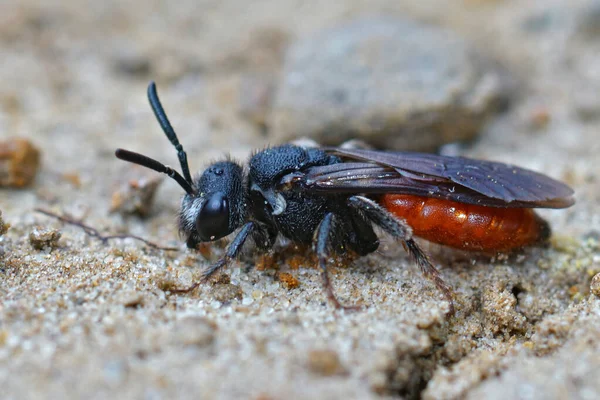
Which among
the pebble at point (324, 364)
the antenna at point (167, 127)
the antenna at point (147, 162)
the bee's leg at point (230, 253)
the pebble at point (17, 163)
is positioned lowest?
the pebble at point (324, 364)

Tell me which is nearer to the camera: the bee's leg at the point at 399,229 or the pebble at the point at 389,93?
the bee's leg at the point at 399,229

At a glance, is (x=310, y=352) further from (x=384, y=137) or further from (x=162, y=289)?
(x=384, y=137)

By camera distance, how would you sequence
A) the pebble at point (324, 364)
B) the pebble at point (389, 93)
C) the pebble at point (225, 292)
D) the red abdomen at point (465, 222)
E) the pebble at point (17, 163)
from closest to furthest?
the pebble at point (324, 364)
the pebble at point (225, 292)
the red abdomen at point (465, 222)
the pebble at point (17, 163)
the pebble at point (389, 93)

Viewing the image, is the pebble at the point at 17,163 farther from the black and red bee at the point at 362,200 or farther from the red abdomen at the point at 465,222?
the red abdomen at the point at 465,222

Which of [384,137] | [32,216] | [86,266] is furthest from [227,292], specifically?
[384,137]

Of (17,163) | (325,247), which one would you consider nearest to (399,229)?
(325,247)

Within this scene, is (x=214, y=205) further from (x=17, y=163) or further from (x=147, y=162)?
(x=17, y=163)

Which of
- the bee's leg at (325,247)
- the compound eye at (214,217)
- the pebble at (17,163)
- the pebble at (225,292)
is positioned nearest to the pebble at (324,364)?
the bee's leg at (325,247)
